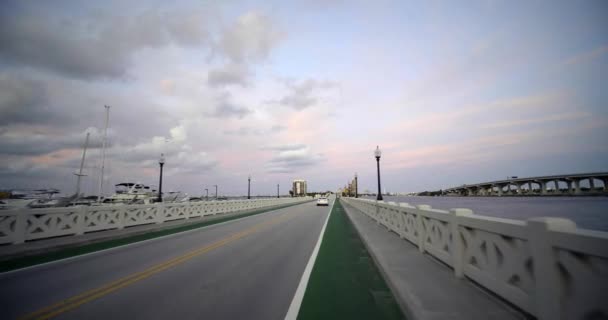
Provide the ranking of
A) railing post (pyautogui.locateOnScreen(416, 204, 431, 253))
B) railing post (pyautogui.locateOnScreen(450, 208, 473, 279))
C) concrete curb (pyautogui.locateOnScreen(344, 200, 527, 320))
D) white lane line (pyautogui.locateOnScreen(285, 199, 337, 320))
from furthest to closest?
railing post (pyautogui.locateOnScreen(416, 204, 431, 253))
railing post (pyautogui.locateOnScreen(450, 208, 473, 279))
white lane line (pyautogui.locateOnScreen(285, 199, 337, 320))
concrete curb (pyautogui.locateOnScreen(344, 200, 527, 320))

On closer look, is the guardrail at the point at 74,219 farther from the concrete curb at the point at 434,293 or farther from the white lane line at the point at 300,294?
the concrete curb at the point at 434,293

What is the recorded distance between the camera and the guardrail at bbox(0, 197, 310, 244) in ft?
35.4

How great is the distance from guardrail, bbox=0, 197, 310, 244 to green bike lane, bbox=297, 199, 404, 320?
11.5 m

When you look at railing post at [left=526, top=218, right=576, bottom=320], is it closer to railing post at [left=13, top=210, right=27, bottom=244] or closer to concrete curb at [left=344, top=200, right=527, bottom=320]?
concrete curb at [left=344, top=200, right=527, bottom=320]

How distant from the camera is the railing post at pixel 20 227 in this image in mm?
10759

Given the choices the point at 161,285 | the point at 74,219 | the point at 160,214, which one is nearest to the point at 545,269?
the point at 161,285

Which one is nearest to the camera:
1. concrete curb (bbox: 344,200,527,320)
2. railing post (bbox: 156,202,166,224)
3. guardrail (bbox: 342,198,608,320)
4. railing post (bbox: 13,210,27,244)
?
guardrail (bbox: 342,198,608,320)

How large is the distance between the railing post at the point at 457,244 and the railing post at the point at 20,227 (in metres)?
14.7

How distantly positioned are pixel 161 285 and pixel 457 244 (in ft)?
20.3

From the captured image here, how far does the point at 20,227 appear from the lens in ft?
35.7

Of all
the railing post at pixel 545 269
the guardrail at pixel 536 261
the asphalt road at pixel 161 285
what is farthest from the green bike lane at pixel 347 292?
the railing post at pixel 545 269

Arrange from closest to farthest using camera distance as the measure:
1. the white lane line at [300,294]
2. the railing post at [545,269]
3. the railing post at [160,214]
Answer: the railing post at [545,269] → the white lane line at [300,294] → the railing post at [160,214]

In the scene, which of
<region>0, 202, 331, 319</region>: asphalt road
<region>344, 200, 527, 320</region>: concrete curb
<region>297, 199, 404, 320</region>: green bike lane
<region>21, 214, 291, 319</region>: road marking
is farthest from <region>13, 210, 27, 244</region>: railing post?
<region>344, 200, 527, 320</region>: concrete curb

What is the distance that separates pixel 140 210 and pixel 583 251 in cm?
1991
